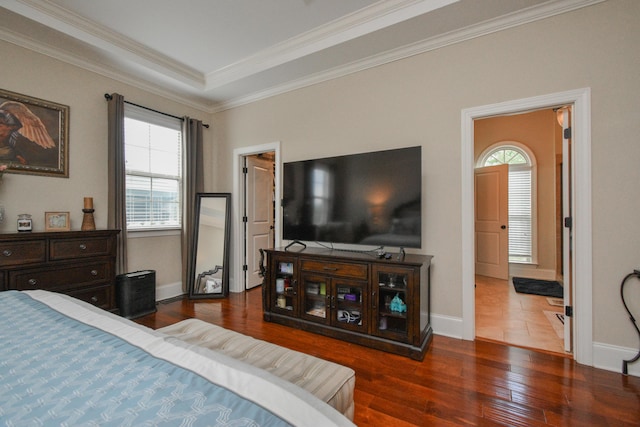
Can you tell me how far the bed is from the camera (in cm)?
67

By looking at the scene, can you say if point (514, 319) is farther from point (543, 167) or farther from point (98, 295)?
point (98, 295)

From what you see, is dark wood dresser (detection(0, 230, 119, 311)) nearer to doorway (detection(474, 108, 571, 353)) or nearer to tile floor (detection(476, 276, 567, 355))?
tile floor (detection(476, 276, 567, 355))

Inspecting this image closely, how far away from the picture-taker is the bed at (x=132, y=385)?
67 centimetres

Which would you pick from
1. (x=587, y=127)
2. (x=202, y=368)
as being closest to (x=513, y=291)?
(x=587, y=127)

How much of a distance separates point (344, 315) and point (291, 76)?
2.88m

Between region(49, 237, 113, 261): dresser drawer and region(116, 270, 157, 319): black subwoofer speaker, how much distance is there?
0.40m

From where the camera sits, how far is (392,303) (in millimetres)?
2527

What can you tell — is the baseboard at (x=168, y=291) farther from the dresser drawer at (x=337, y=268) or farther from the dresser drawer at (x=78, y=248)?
the dresser drawer at (x=337, y=268)

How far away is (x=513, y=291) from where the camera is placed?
14.0 feet

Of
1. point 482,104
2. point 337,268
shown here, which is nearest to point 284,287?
point 337,268

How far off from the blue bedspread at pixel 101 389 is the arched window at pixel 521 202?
5.95 m

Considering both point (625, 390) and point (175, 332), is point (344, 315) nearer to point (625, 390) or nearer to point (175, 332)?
point (175, 332)

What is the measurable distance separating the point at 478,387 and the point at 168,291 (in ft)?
12.5

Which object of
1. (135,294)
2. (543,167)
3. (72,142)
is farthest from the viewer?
(543,167)
